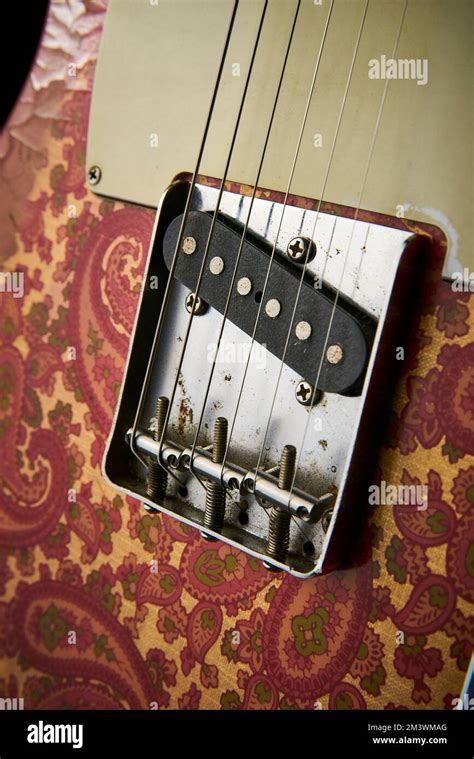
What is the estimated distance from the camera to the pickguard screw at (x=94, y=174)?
960 mm

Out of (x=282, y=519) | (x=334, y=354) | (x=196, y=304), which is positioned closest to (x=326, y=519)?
(x=282, y=519)

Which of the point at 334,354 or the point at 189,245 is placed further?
the point at 189,245

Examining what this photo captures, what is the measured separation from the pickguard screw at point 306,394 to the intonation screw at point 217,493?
8 centimetres

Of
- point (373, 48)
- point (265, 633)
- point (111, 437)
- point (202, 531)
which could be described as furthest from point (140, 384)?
point (373, 48)

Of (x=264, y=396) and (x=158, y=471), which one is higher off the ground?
(x=264, y=396)

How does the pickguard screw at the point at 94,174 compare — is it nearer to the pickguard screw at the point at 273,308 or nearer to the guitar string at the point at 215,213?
the guitar string at the point at 215,213

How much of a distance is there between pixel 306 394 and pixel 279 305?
0.28 ft

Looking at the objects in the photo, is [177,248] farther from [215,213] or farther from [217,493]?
[217,493]

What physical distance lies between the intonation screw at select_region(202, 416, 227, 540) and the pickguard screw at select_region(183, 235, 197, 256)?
17 cm

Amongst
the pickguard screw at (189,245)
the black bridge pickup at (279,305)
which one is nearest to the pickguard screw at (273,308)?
the black bridge pickup at (279,305)

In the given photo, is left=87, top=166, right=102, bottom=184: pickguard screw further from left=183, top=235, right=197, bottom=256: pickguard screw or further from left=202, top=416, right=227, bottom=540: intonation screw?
left=202, top=416, right=227, bottom=540: intonation screw

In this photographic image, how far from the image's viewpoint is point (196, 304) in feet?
2.74

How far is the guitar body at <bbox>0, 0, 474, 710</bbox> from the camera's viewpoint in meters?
0.70
